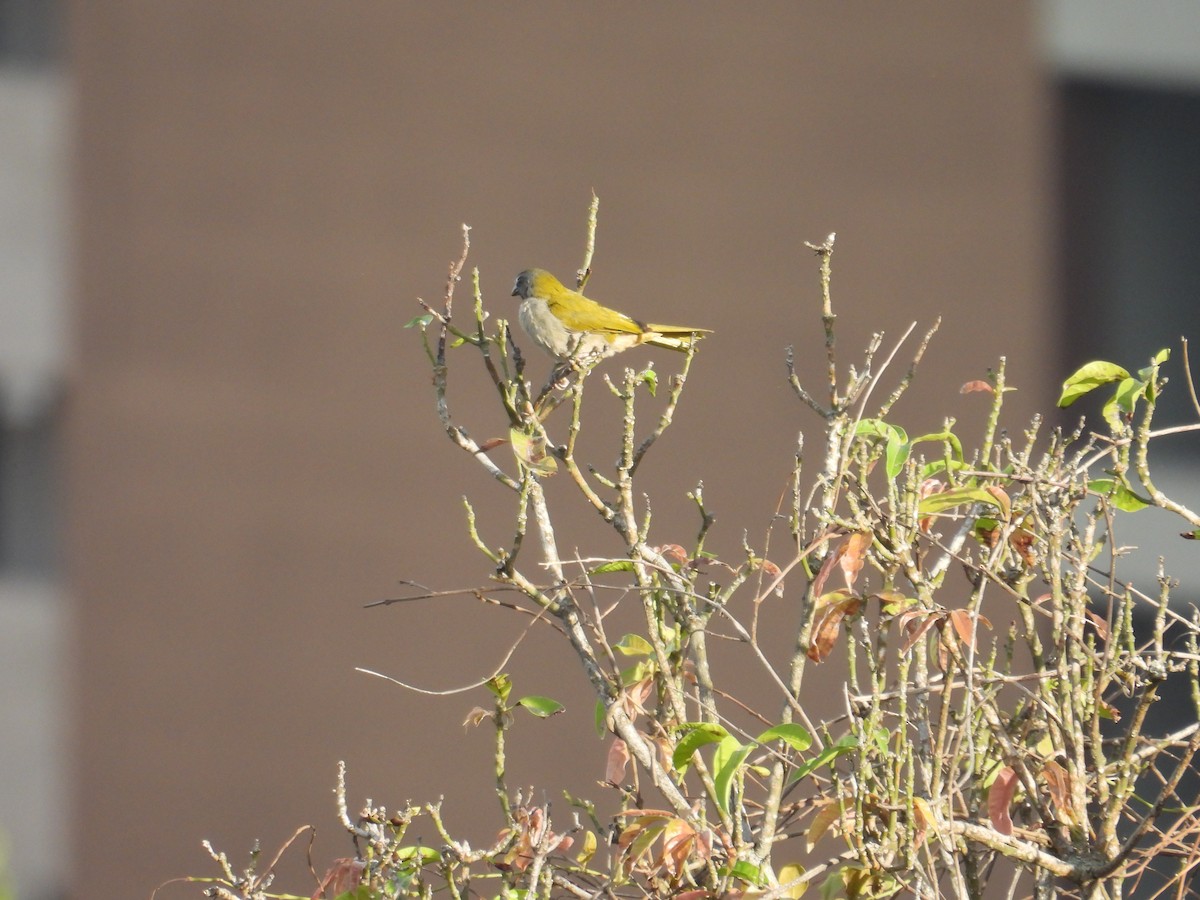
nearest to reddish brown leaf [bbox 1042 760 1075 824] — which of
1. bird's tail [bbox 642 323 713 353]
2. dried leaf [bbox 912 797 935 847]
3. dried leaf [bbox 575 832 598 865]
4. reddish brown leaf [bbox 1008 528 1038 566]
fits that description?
dried leaf [bbox 912 797 935 847]

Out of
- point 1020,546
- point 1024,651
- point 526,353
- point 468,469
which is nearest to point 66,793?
point 468,469

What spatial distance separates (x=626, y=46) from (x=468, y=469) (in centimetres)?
236

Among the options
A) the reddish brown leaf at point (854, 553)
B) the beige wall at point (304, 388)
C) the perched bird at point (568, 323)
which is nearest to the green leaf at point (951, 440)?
the reddish brown leaf at point (854, 553)

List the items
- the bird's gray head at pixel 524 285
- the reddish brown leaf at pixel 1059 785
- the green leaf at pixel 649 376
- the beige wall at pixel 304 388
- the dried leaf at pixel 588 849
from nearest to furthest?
the reddish brown leaf at pixel 1059 785
the dried leaf at pixel 588 849
the green leaf at pixel 649 376
the bird's gray head at pixel 524 285
the beige wall at pixel 304 388

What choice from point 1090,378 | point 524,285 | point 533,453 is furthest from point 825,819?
point 524,285

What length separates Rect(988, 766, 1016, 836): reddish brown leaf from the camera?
1.83 metres

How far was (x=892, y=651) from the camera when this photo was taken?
5418 mm

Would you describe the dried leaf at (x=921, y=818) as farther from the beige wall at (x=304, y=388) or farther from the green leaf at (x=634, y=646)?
the beige wall at (x=304, y=388)

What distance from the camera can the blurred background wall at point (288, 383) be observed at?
7.16 m

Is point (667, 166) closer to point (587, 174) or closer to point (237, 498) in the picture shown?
point (587, 174)

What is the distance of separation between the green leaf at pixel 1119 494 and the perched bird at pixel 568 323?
6.18ft

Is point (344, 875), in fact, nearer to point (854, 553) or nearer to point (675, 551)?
point (675, 551)

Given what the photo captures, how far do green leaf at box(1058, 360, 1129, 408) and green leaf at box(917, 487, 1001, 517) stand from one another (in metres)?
0.26

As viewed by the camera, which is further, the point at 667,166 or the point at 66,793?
the point at 667,166
